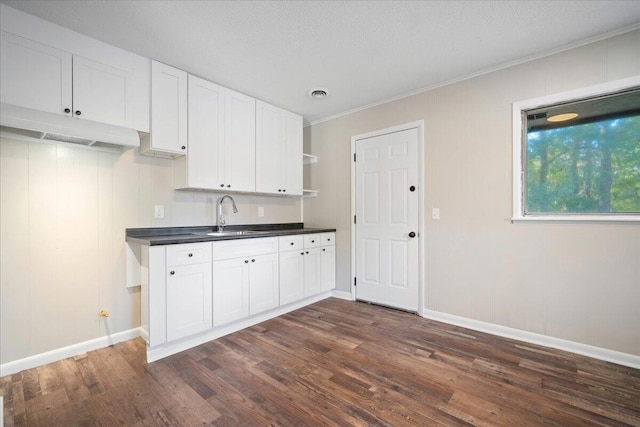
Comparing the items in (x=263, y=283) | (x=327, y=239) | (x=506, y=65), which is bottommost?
(x=263, y=283)

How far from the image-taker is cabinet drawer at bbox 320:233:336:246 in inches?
141

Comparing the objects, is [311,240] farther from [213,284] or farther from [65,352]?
[65,352]

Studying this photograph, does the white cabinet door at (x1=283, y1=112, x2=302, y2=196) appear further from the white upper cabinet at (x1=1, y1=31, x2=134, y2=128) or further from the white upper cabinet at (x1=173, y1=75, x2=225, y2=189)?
the white upper cabinet at (x1=1, y1=31, x2=134, y2=128)

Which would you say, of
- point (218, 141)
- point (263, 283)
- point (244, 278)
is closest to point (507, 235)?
point (263, 283)

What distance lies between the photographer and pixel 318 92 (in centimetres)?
307

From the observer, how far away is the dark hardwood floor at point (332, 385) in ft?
5.08

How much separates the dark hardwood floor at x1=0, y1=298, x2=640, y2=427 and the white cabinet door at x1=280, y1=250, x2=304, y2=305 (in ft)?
2.02

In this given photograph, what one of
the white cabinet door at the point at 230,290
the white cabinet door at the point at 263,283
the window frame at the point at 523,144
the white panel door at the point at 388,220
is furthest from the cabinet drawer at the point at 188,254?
the window frame at the point at 523,144

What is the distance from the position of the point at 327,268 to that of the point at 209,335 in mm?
1595

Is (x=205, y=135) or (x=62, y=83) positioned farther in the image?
(x=205, y=135)

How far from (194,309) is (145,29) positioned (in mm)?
2121

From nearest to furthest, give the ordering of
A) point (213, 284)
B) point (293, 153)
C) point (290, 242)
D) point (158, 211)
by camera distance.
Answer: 1. point (213, 284)
2. point (158, 211)
3. point (290, 242)
4. point (293, 153)

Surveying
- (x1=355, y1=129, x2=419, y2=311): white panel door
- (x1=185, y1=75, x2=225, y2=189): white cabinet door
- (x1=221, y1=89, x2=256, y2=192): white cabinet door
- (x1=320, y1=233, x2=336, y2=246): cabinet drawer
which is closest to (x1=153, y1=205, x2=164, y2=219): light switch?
(x1=185, y1=75, x2=225, y2=189): white cabinet door

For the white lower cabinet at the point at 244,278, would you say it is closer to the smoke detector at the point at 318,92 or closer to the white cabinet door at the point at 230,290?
the white cabinet door at the point at 230,290
